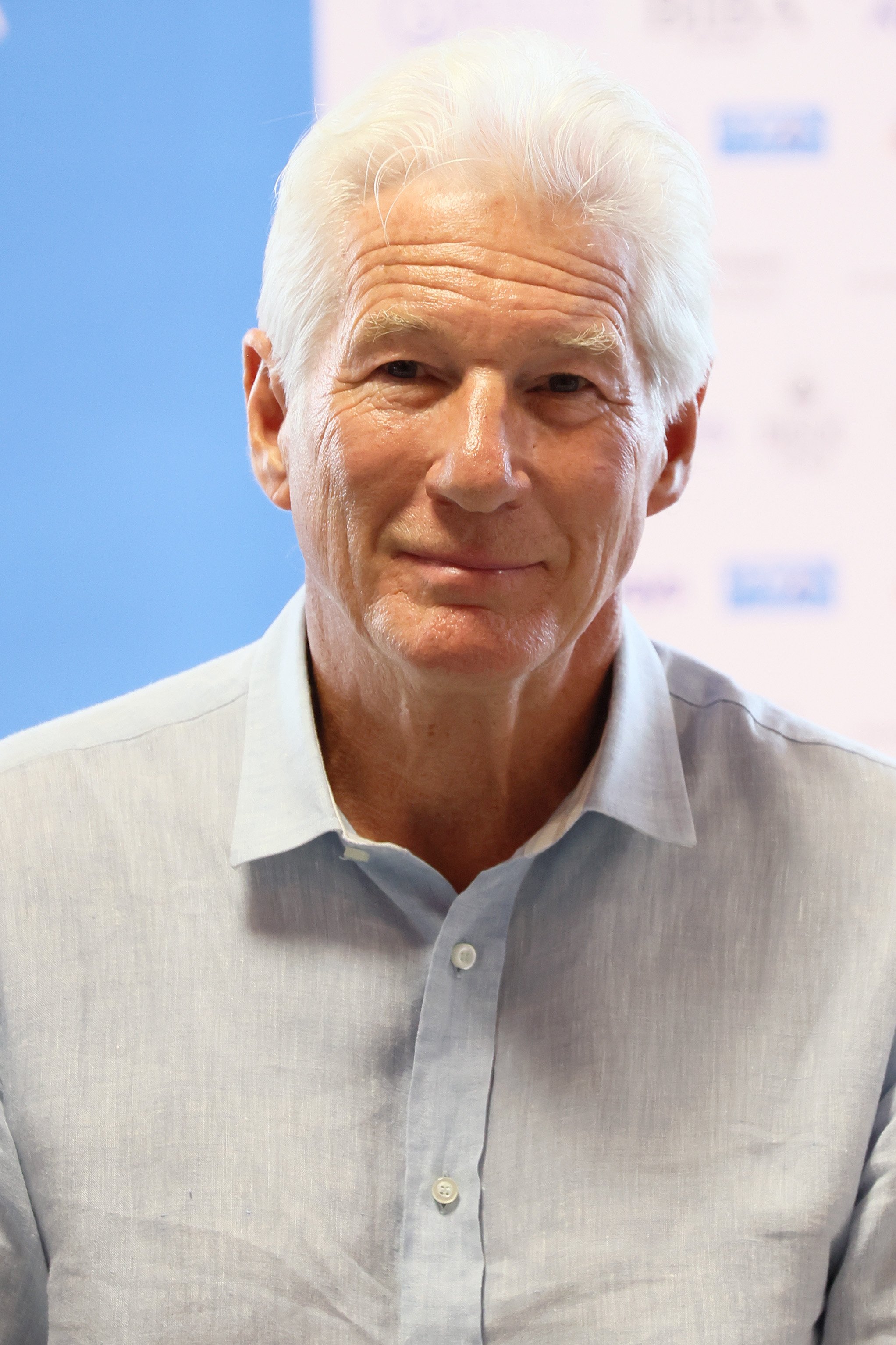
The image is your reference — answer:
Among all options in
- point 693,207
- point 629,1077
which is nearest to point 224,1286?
point 629,1077

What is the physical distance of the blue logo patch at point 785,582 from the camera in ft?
8.37

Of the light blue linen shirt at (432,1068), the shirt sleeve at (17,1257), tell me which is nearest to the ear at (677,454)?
the light blue linen shirt at (432,1068)

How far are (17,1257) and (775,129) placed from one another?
2.24m

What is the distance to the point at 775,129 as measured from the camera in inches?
98.3

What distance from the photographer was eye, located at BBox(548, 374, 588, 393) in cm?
117

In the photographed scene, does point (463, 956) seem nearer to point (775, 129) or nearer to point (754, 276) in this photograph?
point (754, 276)

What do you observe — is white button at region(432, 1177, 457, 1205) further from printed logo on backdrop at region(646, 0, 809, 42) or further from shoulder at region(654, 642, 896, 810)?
printed logo on backdrop at region(646, 0, 809, 42)

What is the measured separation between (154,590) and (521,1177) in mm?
1489

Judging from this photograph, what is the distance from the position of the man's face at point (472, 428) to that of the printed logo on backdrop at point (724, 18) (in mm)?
1557

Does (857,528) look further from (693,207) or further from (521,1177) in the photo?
(521,1177)

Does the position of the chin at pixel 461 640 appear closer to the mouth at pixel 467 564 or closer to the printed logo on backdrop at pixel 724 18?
the mouth at pixel 467 564

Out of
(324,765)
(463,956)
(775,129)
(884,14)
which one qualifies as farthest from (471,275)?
(884,14)

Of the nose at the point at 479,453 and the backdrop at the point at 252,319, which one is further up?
the backdrop at the point at 252,319

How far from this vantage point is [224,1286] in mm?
1111
